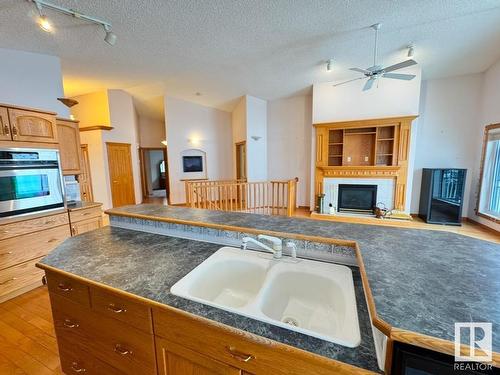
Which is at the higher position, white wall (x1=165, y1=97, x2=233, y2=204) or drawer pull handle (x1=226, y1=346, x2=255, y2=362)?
white wall (x1=165, y1=97, x2=233, y2=204)

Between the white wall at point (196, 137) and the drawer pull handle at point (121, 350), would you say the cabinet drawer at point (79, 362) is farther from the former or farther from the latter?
the white wall at point (196, 137)

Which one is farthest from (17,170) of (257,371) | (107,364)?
(257,371)

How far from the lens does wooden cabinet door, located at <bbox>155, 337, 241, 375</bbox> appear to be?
0.88 m

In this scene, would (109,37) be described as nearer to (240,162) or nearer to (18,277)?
(18,277)

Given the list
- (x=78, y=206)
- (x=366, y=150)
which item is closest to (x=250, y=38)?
(x=78, y=206)

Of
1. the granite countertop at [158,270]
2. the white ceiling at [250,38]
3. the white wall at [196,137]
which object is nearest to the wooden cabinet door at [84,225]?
the granite countertop at [158,270]

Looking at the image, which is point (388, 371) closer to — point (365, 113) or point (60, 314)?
point (60, 314)

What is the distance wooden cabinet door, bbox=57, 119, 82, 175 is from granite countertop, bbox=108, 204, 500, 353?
290 cm

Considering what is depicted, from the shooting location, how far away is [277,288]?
1182mm

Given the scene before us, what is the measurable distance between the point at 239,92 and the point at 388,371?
Answer: 6198 millimetres

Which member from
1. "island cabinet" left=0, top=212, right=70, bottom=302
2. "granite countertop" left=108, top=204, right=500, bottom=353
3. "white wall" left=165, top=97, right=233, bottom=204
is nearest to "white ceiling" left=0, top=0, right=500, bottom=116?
"white wall" left=165, top=97, right=233, bottom=204

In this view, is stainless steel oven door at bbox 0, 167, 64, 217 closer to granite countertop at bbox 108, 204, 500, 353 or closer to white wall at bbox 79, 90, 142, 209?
granite countertop at bbox 108, 204, 500, 353

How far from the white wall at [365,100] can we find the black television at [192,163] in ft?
12.7

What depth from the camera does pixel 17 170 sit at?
92.4 inches
